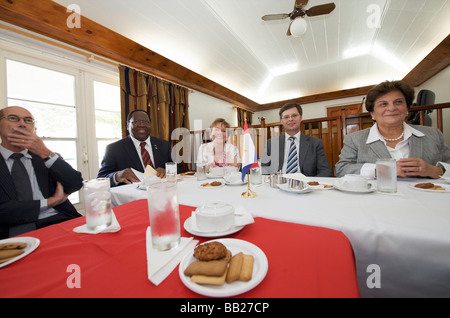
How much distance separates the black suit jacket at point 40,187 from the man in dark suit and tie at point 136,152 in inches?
23.9

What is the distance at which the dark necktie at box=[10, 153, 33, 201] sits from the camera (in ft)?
3.28

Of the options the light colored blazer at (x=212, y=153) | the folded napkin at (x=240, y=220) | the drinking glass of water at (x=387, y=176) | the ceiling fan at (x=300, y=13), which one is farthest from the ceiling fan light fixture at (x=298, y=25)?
the folded napkin at (x=240, y=220)

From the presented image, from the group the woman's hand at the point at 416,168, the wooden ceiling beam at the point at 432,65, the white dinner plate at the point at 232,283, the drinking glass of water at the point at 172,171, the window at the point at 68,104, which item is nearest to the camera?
the white dinner plate at the point at 232,283

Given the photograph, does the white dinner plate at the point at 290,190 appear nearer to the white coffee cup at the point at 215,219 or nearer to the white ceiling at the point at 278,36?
the white coffee cup at the point at 215,219

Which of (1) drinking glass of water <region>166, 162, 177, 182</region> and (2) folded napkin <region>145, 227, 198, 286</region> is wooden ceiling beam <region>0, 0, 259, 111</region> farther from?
(2) folded napkin <region>145, 227, 198, 286</region>

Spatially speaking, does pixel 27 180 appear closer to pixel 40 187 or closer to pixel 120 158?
pixel 40 187

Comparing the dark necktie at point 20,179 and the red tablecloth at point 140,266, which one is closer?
the red tablecloth at point 140,266

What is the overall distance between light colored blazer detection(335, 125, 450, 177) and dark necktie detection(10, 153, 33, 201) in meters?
2.02

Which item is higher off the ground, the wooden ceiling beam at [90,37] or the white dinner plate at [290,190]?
the wooden ceiling beam at [90,37]

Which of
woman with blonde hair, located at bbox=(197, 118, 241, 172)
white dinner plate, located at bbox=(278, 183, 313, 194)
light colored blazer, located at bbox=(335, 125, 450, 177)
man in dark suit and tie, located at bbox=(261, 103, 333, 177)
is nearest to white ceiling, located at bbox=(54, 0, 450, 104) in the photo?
woman with blonde hair, located at bbox=(197, 118, 241, 172)

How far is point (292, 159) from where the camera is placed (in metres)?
1.89

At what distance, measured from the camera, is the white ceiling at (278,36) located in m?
2.58
